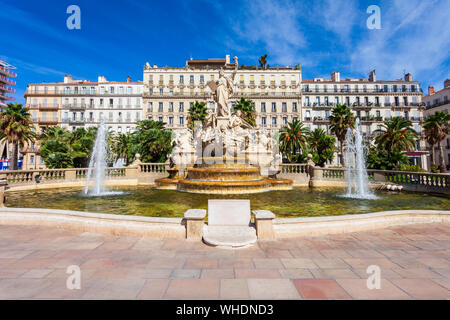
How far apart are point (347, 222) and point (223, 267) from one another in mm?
3849

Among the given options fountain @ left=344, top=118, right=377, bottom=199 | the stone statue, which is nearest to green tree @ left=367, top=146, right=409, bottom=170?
fountain @ left=344, top=118, right=377, bottom=199

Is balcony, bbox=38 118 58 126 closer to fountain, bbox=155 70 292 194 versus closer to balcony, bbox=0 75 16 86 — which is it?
balcony, bbox=0 75 16 86

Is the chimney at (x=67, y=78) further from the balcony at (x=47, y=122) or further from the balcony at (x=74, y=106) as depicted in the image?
the balcony at (x=47, y=122)

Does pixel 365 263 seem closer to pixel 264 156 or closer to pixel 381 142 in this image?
pixel 264 156

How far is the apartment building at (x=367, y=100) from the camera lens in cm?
5222

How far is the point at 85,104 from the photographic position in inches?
2190

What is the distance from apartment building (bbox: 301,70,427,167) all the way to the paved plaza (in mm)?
52653

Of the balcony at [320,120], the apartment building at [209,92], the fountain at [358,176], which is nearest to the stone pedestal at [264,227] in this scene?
the fountain at [358,176]

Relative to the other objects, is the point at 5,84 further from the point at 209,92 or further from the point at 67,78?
the point at 209,92

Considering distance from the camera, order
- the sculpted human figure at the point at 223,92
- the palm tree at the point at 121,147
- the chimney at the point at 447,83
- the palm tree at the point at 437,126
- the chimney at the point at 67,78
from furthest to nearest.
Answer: the chimney at the point at 67,78 → the chimney at the point at 447,83 → the palm tree at the point at 121,147 → the palm tree at the point at 437,126 → the sculpted human figure at the point at 223,92

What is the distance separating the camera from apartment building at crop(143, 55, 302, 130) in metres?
54.6

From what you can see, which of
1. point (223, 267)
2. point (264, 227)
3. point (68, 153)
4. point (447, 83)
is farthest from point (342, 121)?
point (68, 153)

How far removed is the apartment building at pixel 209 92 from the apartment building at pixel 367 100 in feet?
12.1
